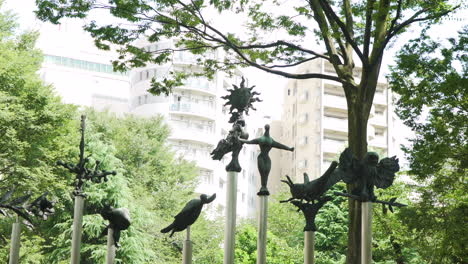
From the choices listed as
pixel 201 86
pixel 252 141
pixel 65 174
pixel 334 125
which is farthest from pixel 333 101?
pixel 252 141

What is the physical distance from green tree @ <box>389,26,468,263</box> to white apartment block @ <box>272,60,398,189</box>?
137 ft

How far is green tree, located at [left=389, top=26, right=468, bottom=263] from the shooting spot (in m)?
14.6

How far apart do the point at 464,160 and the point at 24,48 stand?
19096 mm

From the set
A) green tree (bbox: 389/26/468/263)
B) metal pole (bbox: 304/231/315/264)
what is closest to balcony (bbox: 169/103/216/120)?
green tree (bbox: 389/26/468/263)

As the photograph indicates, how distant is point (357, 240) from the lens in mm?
11023

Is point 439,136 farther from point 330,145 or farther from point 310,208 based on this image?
point 330,145

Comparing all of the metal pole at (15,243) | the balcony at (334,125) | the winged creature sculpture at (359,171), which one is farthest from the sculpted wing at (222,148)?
the balcony at (334,125)

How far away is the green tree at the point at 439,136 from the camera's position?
14602 mm

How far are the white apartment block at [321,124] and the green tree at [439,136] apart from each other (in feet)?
137

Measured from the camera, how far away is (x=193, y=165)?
4344cm

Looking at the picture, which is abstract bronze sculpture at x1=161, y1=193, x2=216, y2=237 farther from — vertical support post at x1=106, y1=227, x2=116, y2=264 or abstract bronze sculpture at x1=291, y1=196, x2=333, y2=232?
abstract bronze sculpture at x1=291, y1=196, x2=333, y2=232

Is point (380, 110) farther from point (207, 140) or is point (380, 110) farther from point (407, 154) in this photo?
point (407, 154)

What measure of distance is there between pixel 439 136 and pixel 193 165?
92.4 ft

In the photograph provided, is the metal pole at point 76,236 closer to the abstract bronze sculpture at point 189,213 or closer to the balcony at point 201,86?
the abstract bronze sculpture at point 189,213
